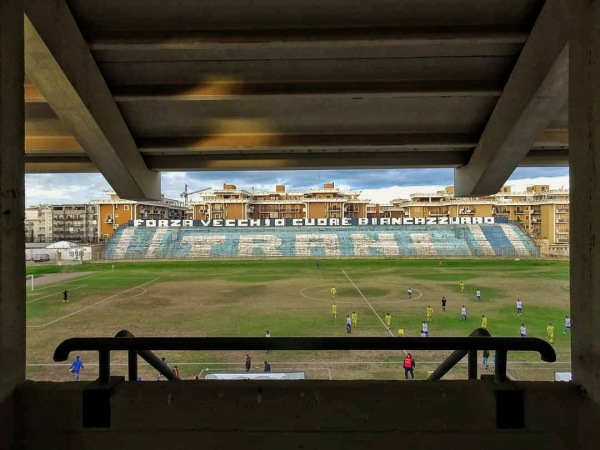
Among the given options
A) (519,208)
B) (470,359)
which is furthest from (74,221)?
(470,359)

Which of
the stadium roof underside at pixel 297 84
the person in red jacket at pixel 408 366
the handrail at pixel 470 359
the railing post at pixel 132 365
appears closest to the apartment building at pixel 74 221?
the person in red jacket at pixel 408 366

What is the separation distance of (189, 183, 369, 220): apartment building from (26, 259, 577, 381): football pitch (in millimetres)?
46279

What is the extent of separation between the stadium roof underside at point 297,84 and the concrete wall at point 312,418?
347 centimetres

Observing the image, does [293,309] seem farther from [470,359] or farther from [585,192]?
[585,192]

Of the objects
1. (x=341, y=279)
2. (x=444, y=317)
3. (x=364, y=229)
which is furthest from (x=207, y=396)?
(x=364, y=229)

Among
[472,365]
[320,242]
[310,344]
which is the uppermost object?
[310,344]

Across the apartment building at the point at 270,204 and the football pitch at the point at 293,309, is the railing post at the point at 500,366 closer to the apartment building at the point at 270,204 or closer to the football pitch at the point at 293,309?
the football pitch at the point at 293,309

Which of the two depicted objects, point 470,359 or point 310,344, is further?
point 470,359

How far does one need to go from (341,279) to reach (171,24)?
3721cm

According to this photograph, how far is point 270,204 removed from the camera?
10412 cm

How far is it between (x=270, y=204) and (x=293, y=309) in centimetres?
7937

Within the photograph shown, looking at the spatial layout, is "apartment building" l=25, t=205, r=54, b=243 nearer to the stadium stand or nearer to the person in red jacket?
the stadium stand

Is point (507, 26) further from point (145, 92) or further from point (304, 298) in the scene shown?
point (304, 298)

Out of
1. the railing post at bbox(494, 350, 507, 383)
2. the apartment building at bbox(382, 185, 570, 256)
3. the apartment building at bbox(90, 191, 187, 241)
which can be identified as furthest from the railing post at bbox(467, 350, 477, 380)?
the apartment building at bbox(382, 185, 570, 256)
